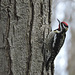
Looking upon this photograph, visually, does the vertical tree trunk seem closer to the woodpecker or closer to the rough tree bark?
the woodpecker

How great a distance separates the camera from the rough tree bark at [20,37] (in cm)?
212

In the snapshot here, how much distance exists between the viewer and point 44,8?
241cm

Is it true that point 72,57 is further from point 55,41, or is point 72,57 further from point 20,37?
point 20,37

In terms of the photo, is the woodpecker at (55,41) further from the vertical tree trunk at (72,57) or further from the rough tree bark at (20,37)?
the vertical tree trunk at (72,57)

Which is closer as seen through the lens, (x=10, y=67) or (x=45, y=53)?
(x=10, y=67)

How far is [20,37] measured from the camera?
2182 mm

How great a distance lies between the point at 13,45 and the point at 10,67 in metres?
0.26

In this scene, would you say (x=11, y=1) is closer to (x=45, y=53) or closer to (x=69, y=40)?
(x=45, y=53)

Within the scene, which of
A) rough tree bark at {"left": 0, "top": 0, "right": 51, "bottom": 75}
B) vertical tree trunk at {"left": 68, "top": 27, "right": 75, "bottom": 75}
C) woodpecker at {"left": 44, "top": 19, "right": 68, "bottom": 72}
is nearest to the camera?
rough tree bark at {"left": 0, "top": 0, "right": 51, "bottom": 75}

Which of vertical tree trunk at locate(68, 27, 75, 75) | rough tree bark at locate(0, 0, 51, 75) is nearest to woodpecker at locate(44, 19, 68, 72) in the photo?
rough tree bark at locate(0, 0, 51, 75)

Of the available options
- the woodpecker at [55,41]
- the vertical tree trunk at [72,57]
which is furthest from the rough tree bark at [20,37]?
the vertical tree trunk at [72,57]

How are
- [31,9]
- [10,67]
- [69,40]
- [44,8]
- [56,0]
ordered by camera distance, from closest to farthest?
[10,67], [31,9], [44,8], [56,0], [69,40]

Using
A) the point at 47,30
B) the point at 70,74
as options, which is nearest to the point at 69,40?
the point at 70,74

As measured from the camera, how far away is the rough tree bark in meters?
2.12
